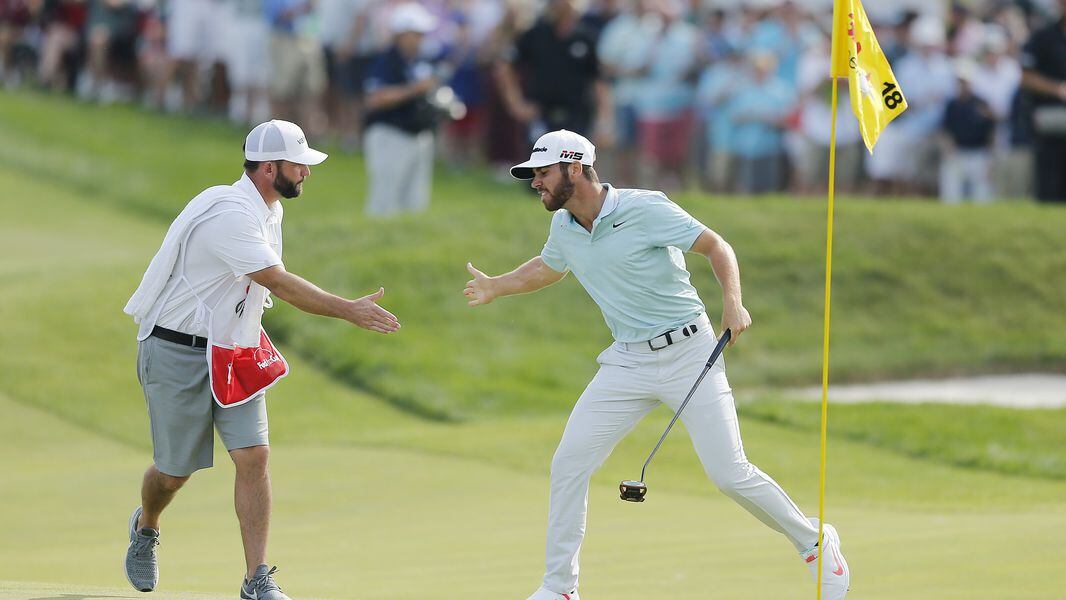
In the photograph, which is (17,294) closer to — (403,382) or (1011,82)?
(403,382)

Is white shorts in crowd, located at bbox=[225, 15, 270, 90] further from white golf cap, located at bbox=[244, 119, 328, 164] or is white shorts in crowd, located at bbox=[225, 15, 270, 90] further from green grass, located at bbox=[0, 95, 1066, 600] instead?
white golf cap, located at bbox=[244, 119, 328, 164]

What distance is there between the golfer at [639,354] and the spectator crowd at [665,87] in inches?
411

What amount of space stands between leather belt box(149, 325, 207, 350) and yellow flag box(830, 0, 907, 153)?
10.8 feet

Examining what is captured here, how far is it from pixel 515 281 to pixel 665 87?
1317 centimetres

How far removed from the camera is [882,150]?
842 inches

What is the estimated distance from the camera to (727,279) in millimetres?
7965

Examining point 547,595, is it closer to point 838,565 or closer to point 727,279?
point 838,565

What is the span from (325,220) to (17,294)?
356 centimetres

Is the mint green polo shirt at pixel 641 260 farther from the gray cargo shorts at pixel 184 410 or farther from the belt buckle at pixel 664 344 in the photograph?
the gray cargo shorts at pixel 184 410

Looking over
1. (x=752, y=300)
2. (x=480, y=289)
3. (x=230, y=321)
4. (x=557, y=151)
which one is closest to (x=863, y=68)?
(x=557, y=151)

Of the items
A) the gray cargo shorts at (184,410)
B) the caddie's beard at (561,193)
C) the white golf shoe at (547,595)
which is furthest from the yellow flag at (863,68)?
the gray cargo shorts at (184,410)

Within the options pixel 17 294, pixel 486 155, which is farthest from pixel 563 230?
pixel 486 155

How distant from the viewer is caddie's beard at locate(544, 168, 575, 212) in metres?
8.16

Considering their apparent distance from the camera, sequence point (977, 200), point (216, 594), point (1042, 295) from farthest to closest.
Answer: point (977, 200)
point (1042, 295)
point (216, 594)
